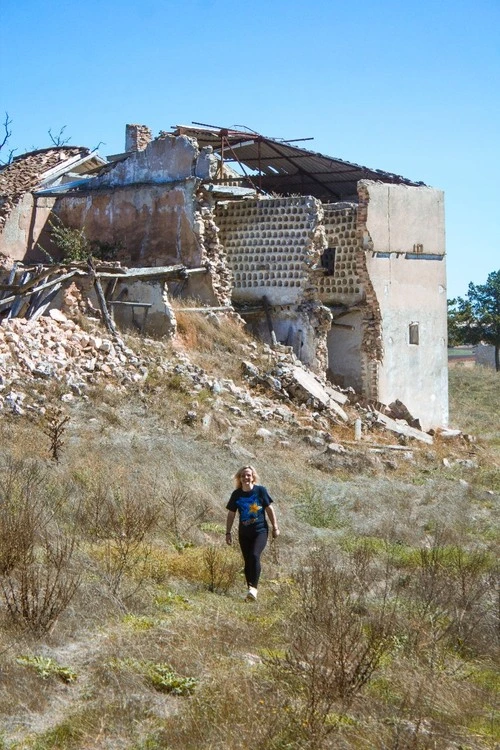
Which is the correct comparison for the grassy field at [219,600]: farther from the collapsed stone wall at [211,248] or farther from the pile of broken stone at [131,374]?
the collapsed stone wall at [211,248]

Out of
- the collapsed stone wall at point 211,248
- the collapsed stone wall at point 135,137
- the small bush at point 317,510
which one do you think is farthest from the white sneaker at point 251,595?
the collapsed stone wall at point 135,137

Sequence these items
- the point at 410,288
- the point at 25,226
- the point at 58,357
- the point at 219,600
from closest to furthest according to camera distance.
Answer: the point at 219,600 < the point at 58,357 < the point at 25,226 < the point at 410,288

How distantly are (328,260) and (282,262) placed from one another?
Result: 5.11 ft

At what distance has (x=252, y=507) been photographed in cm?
963

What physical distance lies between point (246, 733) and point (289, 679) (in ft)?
2.44

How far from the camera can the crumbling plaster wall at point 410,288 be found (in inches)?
922

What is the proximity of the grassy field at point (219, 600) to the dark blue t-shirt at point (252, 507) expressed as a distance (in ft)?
1.61

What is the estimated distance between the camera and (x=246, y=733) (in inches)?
234

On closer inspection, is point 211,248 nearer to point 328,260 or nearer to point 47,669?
point 328,260

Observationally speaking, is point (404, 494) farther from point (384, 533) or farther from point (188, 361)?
point (188, 361)

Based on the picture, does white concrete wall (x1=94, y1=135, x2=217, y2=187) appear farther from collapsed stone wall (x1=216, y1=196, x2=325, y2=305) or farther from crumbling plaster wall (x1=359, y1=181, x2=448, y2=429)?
crumbling plaster wall (x1=359, y1=181, x2=448, y2=429)

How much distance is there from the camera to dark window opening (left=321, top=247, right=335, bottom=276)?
23500 mm

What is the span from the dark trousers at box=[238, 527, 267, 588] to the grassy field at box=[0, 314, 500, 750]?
19cm

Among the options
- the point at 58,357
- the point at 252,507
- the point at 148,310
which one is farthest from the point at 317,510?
the point at 148,310
